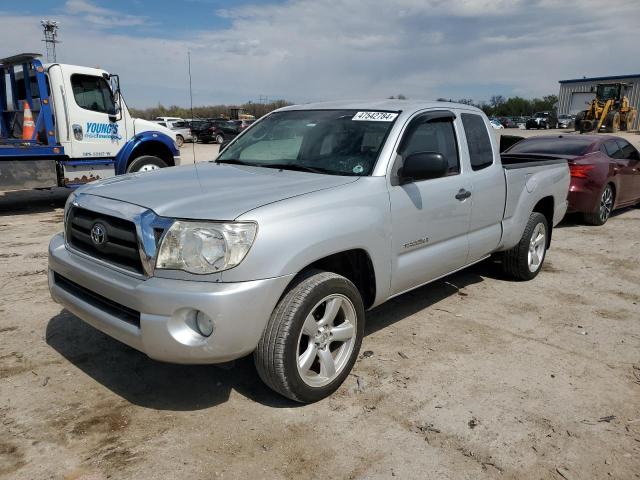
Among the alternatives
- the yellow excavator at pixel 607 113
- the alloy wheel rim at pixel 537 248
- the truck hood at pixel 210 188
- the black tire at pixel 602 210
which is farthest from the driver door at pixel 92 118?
the yellow excavator at pixel 607 113

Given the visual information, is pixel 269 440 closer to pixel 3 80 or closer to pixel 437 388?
pixel 437 388

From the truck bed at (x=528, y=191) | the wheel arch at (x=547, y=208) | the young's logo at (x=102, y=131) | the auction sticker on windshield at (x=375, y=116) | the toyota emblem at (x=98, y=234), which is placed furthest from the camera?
the young's logo at (x=102, y=131)

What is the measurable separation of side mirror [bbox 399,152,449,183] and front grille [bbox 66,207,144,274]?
1.83 metres

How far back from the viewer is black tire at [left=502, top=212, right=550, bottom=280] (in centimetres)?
541

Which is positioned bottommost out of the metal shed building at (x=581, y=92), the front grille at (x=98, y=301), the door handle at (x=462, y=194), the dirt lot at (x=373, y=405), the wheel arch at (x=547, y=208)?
the dirt lot at (x=373, y=405)

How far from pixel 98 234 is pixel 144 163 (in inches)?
308

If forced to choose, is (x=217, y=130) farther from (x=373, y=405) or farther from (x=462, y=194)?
(x=373, y=405)

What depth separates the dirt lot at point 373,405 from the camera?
267 cm

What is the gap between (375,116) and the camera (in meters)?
3.99

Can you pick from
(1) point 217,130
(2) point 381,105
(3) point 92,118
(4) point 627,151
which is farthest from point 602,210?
(1) point 217,130

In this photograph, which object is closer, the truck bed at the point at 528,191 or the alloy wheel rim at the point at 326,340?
the alloy wheel rim at the point at 326,340

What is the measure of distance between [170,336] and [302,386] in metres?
0.83

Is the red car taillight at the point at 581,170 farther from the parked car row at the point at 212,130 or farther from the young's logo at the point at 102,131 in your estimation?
the parked car row at the point at 212,130

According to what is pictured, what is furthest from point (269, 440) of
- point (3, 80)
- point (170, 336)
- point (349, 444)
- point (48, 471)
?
point (3, 80)
